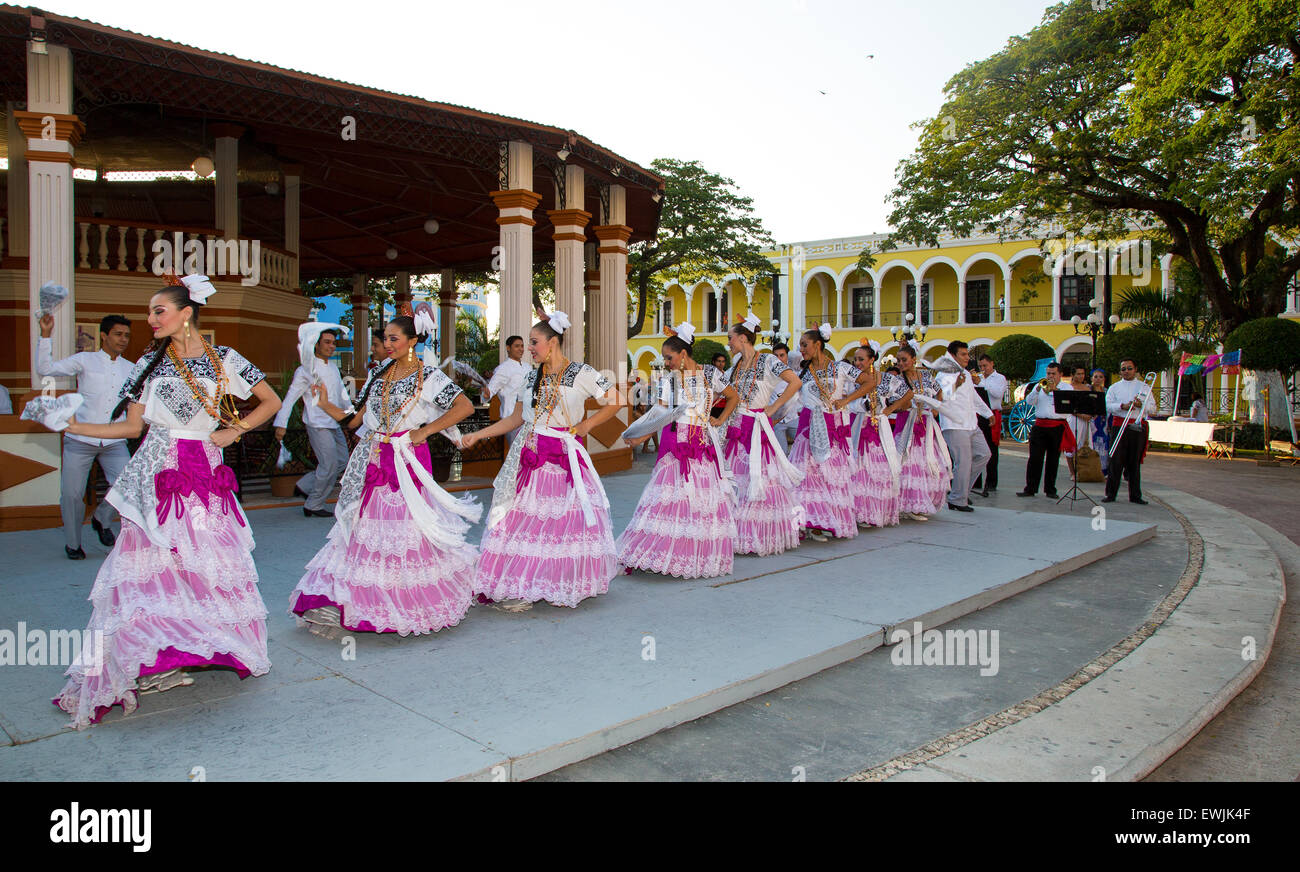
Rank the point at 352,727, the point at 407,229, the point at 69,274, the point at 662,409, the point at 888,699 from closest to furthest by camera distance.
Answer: the point at 352,727, the point at 888,699, the point at 662,409, the point at 69,274, the point at 407,229

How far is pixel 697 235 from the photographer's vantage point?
90.3 ft

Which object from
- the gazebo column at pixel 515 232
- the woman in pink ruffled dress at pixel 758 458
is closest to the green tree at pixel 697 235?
the gazebo column at pixel 515 232

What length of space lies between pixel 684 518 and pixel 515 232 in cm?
643

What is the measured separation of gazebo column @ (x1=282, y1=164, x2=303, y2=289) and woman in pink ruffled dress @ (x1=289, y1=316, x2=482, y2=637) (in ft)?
40.4

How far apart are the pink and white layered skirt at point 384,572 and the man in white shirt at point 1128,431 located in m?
9.70

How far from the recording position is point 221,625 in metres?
3.65

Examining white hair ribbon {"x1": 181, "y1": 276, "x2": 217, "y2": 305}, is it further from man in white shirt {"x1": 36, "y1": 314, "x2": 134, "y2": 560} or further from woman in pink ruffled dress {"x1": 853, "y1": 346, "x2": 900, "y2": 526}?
woman in pink ruffled dress {"x1": 853, "y1": 346, "x2": 900, "y2": 526}

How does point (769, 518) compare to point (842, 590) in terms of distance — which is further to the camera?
point (769, 518)

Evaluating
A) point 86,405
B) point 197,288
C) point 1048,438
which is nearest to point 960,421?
point 1048,438

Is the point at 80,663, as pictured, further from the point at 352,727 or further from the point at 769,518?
the point at 769,518

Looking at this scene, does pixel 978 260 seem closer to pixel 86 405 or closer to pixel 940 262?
pixel 940 262

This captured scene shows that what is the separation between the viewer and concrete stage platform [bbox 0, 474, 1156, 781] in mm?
3076

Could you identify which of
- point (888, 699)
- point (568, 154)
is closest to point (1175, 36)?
point (568, 154)
